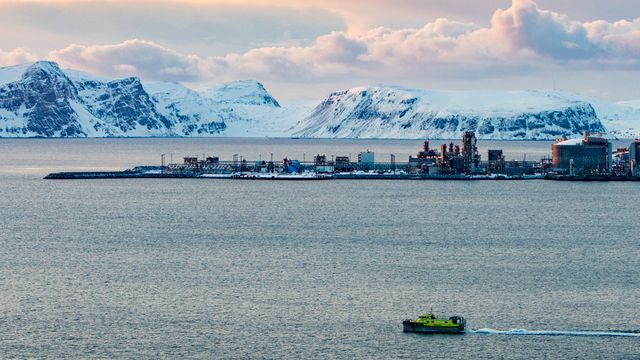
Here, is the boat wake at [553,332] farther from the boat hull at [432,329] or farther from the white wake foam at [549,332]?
the boat hull at [432,329]

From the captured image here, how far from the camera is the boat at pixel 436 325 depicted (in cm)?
7562

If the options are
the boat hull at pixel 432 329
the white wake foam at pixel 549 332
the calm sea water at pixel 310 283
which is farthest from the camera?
the boat hull at pixel 432 329

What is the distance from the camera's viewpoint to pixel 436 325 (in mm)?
75875

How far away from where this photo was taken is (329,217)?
155 m

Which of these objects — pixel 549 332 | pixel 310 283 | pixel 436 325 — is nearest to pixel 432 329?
pixel 436 325

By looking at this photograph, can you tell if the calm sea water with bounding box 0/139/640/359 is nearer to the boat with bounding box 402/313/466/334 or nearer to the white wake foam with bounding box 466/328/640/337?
the white wake foam with bounding box 466/328/640/337

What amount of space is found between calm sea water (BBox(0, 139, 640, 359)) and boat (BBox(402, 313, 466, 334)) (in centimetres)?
89

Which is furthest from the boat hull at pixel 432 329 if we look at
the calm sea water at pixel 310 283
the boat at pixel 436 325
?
the calm sea water at pixel 310 283

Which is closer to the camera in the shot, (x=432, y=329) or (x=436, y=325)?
(x=432, y=329)

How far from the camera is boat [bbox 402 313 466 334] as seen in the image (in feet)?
248

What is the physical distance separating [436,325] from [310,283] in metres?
19.7

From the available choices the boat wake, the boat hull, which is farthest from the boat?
the boat wake

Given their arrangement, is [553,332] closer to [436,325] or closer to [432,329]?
[436,325]

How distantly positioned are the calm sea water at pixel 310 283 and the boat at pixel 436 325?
0.89 meters
